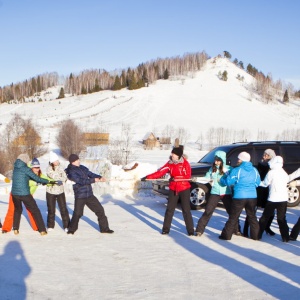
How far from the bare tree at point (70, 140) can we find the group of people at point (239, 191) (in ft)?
132

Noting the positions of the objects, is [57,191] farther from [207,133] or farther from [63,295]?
[207,133]

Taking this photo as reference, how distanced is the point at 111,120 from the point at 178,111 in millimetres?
16222

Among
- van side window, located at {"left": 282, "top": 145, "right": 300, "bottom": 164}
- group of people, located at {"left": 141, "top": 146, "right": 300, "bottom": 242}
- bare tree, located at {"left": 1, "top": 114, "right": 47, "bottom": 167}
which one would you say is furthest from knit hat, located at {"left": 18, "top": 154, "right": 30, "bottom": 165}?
bare tree, located at {"left": 1, "top": 114, "right": 47, "bottom": 167}

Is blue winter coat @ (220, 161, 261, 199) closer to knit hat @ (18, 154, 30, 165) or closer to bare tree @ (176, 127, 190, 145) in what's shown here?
knit hat @ (18, 154, 30, 165)

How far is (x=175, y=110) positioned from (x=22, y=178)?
8484 cm

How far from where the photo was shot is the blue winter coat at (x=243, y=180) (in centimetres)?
762

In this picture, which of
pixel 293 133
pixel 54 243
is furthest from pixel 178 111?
pixel 54 243

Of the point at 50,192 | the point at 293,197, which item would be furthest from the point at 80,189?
the point at 293,197

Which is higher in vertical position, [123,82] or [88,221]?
[123,82]

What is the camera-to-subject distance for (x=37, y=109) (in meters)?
109

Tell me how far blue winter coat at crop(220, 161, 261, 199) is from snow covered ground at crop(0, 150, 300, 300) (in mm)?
934

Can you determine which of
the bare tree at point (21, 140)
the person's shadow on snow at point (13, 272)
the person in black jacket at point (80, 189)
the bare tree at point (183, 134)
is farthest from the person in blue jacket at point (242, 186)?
the bare tree at point (183, 134)

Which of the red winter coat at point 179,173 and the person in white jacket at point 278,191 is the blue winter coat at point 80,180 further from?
the person in white jacket at point 278,191

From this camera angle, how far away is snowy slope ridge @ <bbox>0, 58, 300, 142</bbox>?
8138cm
